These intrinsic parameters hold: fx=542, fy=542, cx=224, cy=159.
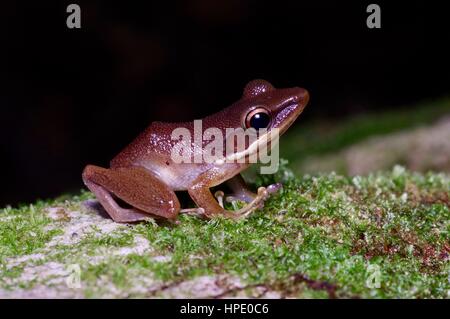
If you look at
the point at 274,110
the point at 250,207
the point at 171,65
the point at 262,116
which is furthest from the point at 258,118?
the point at 171,65

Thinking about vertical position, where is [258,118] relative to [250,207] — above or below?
above

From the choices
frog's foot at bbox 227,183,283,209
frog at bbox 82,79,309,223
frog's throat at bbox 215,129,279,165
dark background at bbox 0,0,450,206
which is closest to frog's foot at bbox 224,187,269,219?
frog at bbox 82,79,309,223

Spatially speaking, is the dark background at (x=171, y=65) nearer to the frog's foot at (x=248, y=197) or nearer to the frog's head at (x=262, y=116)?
the frog's foot at (x=248, y=197)

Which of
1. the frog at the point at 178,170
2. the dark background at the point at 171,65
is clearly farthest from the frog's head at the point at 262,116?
the dark background at the point at 171,65

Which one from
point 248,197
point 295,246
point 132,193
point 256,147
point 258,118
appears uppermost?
point 258,118

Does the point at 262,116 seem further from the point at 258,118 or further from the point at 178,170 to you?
the point at 178,170

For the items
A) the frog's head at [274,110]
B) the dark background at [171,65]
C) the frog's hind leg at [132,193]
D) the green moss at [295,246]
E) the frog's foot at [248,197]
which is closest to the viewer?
the green moss at [295,246]

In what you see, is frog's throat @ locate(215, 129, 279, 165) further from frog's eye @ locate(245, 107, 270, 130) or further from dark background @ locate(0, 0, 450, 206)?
dark background @ locate(0, 0, 450, 206)
